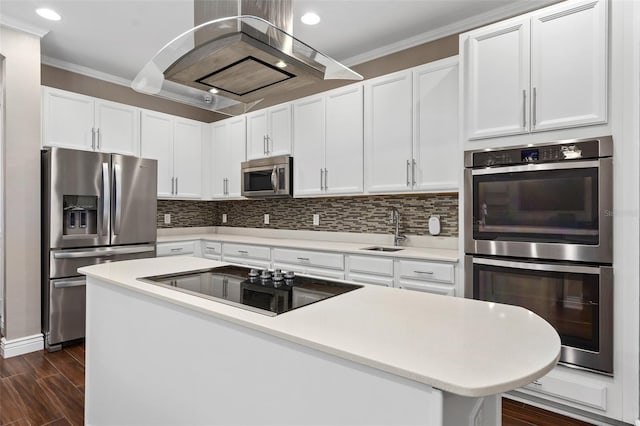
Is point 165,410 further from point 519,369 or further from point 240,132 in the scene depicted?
point 240,132

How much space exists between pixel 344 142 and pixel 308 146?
452mm

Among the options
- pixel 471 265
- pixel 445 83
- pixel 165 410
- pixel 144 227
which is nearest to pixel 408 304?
pixel 165 410

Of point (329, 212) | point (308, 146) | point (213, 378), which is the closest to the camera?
point (213, 378)

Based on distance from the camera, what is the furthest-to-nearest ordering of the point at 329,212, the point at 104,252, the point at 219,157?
the point at 219,157
the point at 329,212
the point at 104,252

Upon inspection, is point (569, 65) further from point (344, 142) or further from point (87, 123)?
point (87, 123)

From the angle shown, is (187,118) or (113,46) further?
(187,118)

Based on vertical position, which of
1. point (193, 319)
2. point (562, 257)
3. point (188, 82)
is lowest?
point (193, 319)

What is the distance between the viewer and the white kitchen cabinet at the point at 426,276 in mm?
2623

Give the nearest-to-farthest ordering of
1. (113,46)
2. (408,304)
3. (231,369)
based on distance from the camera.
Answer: (231,369)
(408,304)
(113,46)

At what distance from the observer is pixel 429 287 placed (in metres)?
2.71

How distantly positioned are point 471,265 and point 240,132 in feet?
10.4

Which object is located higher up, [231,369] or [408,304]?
[408,304]

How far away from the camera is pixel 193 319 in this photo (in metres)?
1.41

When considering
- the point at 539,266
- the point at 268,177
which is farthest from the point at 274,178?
the point at 539,266
